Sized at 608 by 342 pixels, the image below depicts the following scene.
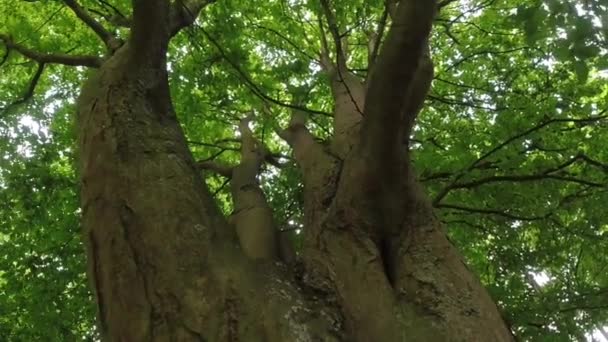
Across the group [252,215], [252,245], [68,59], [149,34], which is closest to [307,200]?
[252,215]

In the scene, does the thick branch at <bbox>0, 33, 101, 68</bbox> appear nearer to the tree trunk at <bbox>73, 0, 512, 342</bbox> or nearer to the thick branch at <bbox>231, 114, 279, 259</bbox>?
the tree trunk at <bbox>73, 0, 512, 342</bbox>

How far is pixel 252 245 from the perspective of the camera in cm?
318

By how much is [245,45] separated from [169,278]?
4828mm

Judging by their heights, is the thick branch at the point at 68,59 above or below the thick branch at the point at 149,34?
above

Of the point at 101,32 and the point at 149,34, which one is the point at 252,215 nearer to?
the point at 149,34

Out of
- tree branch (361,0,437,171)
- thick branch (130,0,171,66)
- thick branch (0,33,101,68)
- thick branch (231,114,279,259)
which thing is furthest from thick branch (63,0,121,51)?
tree branch (361,0,437,171)

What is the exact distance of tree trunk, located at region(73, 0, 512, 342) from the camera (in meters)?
2.24

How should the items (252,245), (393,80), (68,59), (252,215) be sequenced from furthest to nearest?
(68,59), (252,215), (252,245), (393,80)

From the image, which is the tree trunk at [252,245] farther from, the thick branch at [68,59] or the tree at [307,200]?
the thick branch at [68,59]

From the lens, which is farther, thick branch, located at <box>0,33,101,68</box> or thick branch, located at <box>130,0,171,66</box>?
thick branch, located at <box>0,33,101,68</box>

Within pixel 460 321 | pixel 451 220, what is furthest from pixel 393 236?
pixel 451 220

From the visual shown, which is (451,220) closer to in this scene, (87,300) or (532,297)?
(532,297)

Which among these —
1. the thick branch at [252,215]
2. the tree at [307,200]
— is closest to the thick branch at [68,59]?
the tree at [307,200]

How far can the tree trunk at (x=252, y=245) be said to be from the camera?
2.24 meters
